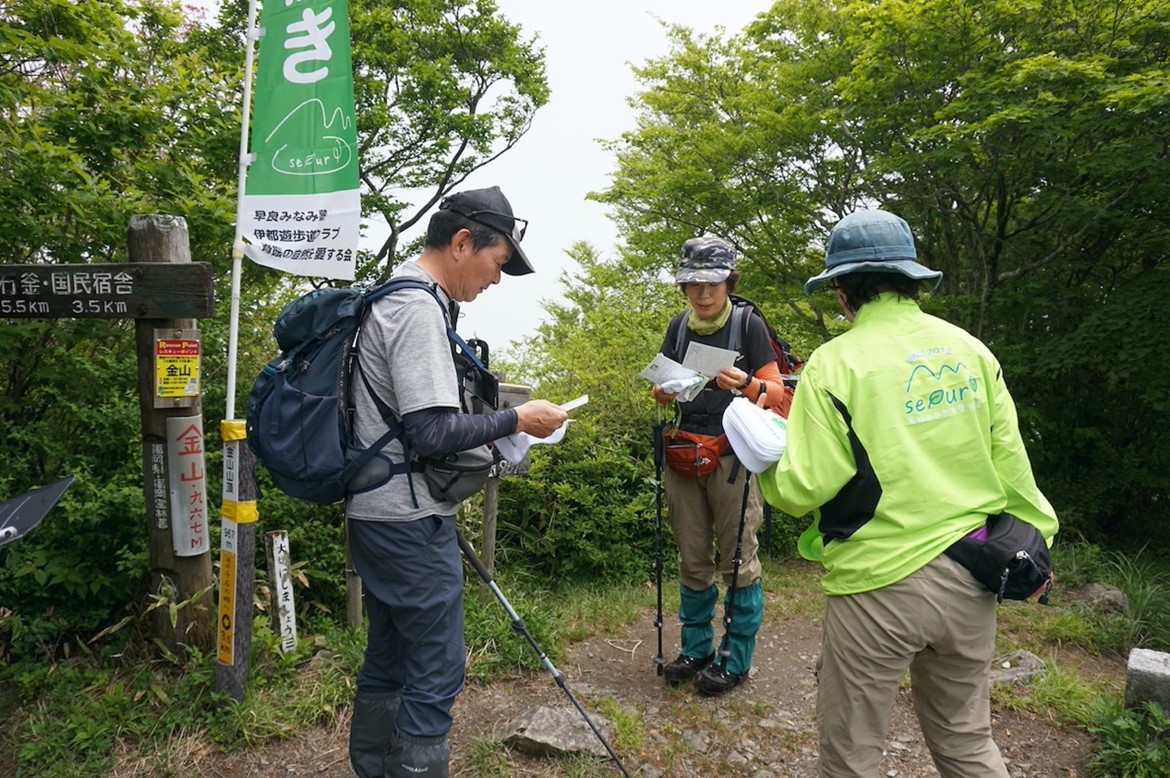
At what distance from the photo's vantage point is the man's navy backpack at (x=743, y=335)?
3506 mm

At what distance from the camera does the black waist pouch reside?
1.95 meters

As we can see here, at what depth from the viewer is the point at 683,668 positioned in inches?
149

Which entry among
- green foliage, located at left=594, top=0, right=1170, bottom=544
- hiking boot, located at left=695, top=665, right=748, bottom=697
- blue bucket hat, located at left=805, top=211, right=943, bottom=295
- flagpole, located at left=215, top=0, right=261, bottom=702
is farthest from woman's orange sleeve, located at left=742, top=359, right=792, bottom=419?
green foliage, located at left=594, top=0, right=1170, bottom=544

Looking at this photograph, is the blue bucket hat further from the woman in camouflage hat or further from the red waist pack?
the red waist pack

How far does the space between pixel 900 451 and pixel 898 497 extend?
0.13 metres

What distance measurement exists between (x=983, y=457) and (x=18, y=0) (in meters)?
5.15

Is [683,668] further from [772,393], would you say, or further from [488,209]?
[488,209]

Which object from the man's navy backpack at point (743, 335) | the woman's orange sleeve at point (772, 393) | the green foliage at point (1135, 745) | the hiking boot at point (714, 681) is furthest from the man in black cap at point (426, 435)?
the green foliage at point (1135, 745)

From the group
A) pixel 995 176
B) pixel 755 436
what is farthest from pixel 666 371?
pixel 995 176

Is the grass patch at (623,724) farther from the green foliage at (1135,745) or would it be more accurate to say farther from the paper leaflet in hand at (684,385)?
the green foliage at (1135,745)

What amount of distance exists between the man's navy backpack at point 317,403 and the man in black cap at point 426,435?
0.04m

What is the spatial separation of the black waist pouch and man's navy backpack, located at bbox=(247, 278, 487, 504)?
1.57 meters

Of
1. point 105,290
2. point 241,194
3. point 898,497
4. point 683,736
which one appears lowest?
point 683,736

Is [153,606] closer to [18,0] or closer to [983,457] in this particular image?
[18,0]
